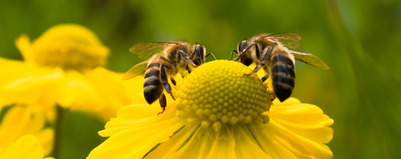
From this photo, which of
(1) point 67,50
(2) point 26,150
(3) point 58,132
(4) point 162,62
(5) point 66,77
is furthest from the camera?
(1) point 67,50

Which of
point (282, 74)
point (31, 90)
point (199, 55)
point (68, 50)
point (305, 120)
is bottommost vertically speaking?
point (305, 120)

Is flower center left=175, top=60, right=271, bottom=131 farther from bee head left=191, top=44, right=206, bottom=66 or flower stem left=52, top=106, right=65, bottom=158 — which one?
flower stem left=52, top=106, right=65, bottom=158

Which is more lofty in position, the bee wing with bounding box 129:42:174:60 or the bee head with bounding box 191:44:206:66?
the bee wing with bounding box 129:42:174:60

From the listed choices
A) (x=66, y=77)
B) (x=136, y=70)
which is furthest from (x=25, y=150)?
(x=66, y=77)

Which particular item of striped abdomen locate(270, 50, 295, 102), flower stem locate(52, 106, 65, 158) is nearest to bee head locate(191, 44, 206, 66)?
striped abdomen locate(270, 50, 295, 102)

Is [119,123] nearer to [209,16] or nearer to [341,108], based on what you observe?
[341,108]

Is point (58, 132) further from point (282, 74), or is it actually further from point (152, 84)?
point (282, 74)
